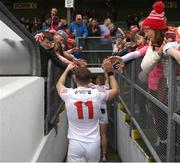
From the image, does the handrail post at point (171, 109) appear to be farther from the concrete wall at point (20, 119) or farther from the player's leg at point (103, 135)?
the player's leg at point (103, 135)

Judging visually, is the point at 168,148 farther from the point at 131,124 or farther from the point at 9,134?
the point at 131,124

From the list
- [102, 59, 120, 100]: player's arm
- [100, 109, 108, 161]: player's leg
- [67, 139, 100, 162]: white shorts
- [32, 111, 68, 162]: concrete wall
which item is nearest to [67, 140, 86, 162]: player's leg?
[67, 139, 100, 162]: white shorts

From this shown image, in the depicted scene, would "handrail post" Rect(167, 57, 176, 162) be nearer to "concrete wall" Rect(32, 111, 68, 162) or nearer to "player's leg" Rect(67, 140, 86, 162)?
"concrete wall" Rect(32, 111, 68, 162)

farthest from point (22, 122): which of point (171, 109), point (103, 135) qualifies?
point (103, 135)

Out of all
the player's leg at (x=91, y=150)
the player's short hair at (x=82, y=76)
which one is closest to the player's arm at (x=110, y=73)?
the player's short hair at (x=82, y=76)

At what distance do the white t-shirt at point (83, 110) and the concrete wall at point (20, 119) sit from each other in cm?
35

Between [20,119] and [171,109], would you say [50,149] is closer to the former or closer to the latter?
[20,119]

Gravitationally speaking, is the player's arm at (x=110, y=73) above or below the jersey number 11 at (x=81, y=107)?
above

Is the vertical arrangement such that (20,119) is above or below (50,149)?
above

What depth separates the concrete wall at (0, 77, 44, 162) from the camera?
316cm

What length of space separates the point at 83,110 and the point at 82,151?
0.54 meters

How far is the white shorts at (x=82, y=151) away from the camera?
17.3 ft

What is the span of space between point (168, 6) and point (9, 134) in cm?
2544

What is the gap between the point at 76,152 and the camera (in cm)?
531
